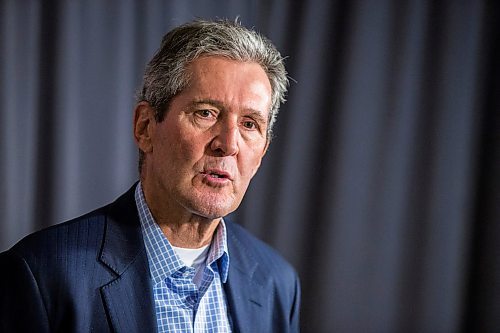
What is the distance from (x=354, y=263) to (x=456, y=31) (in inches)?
32.2

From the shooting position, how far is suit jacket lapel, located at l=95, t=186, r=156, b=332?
1.13m

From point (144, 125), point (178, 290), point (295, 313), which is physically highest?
point (144, 125)

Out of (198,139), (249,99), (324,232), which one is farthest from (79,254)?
(324,232)

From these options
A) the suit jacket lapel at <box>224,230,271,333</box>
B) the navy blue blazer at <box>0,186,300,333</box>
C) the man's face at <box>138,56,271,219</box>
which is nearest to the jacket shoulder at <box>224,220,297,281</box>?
the suit jacket lapel at <box>224,230,271,333</box>

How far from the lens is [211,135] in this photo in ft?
3.83

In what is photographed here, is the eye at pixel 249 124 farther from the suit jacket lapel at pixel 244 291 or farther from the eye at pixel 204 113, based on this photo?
the suit jacket lapel at pixel 244 291

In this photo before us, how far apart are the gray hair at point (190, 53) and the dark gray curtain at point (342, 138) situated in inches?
26.6

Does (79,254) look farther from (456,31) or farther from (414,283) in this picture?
(456,31)

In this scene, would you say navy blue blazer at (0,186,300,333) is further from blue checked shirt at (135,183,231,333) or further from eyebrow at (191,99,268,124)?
eyebrow at (191,99,268,124)

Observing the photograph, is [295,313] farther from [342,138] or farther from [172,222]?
[342,138]

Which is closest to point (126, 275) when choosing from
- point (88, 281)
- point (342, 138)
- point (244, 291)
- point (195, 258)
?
point (88, 281)

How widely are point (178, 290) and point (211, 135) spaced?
0.34m

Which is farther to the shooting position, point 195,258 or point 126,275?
point 195,258

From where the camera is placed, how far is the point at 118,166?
1918 millimetres
